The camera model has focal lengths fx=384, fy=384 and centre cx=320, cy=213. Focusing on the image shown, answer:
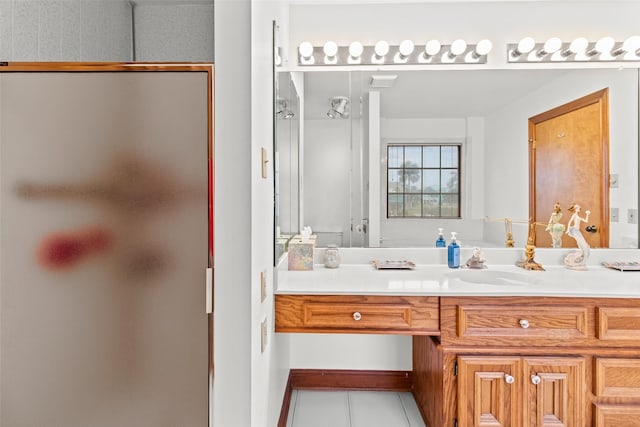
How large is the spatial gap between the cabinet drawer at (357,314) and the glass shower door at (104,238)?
0.62m

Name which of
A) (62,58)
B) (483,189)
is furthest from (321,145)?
(62,58)

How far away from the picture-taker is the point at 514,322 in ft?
5.48

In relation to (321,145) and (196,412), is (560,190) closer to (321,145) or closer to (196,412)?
(321,145)

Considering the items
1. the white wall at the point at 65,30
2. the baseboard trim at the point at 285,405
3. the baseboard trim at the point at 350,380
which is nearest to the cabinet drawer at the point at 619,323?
the baseboard trim at the point at 350,380

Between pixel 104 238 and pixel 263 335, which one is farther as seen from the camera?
pixel 263 335

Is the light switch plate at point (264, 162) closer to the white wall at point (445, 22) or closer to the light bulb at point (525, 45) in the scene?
the white wall at point (445, 22)

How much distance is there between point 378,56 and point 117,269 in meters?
1.93

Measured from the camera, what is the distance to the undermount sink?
Result: 6.49 ft

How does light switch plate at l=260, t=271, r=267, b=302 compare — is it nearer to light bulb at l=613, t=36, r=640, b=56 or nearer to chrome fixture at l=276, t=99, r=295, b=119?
chrome fixture at l=276, t=99, r=295, b=119

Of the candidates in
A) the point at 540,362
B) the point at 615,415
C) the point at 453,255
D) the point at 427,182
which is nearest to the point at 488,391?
the point at 540,362

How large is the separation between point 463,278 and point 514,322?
0.42m

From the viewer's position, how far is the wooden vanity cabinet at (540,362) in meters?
1.63

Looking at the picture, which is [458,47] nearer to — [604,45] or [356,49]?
[356,49]

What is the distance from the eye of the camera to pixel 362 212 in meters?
2.41
